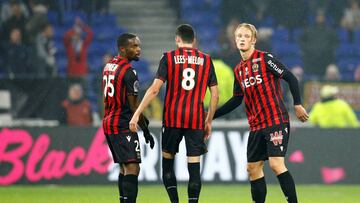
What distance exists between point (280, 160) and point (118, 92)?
1.82 m

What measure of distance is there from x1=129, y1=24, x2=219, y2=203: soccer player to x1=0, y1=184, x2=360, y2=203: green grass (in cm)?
266

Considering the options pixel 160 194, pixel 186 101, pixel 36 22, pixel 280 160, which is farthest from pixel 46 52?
pixel 280 160

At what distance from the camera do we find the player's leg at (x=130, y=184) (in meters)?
10.2

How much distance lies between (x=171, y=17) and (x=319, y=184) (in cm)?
746

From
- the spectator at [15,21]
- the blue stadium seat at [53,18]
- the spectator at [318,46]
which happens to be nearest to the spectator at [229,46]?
the spectator at [318,46]

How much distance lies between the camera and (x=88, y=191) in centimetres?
1495

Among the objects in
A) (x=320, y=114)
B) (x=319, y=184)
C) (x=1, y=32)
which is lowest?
(x=319, y=184)

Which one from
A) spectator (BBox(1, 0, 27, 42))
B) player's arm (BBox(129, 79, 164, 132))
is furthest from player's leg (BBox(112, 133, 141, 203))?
spectator (BBox(1, 0, 27, 42))

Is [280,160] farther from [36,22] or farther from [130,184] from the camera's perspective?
[36,22]

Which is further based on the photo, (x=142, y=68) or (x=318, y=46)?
(x=142, y=68)

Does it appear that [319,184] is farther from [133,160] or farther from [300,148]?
[133,160]

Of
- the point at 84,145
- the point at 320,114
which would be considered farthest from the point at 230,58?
the point at 84,145

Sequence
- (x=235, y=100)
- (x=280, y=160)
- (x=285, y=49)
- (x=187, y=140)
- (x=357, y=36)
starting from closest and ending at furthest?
(x=280, y=160)
(x=187, y=140)
(x=235, y=100)
(x=285, y=49)
(x=357, y=36)

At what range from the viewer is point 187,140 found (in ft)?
34.8
